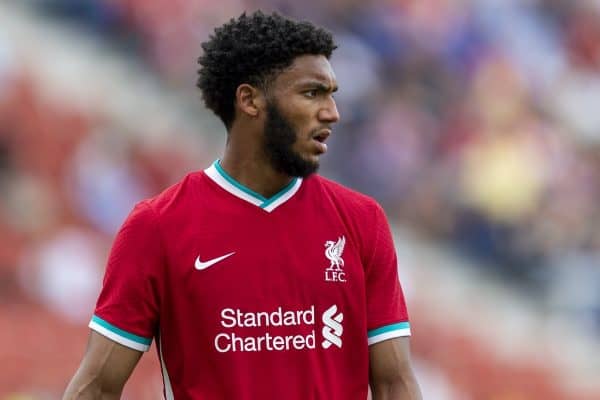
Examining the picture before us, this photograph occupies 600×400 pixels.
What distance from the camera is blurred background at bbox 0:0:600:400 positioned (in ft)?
26.8

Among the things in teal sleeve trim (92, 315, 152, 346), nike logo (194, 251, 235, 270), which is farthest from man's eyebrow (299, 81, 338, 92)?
teal sleeve trim (92, 315, 152, 346)

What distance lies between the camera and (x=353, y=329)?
3664 millimetres

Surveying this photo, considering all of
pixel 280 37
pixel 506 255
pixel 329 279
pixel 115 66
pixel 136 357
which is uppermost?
pixel 115 66

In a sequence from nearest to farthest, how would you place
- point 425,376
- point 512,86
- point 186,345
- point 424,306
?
point 186,345
point 425,376
point 424,306
point 512,86

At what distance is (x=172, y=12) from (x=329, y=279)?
5.71m

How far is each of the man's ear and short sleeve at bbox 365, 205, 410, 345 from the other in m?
0.48

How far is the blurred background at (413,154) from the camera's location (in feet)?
26.8

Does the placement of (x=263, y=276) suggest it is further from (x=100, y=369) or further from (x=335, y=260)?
(x=100, y=369)

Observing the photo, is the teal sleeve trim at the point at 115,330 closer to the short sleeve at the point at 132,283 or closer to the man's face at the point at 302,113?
the short sleeve at the point at 132,283

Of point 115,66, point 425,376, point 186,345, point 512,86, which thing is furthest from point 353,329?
point 512,86

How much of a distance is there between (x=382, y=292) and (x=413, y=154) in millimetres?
5745

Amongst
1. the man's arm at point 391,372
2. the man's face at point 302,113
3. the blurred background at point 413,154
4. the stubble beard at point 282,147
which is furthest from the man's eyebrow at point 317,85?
the blurred background at point 413,154

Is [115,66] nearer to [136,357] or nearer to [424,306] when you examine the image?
[424,306]

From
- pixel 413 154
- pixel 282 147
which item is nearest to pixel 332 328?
pixel 282 147
